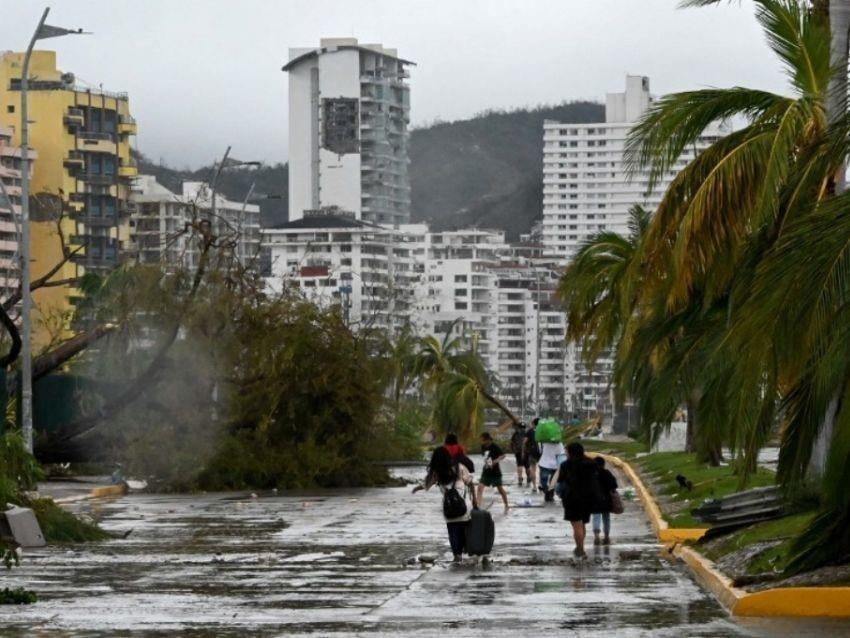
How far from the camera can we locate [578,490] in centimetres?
2628

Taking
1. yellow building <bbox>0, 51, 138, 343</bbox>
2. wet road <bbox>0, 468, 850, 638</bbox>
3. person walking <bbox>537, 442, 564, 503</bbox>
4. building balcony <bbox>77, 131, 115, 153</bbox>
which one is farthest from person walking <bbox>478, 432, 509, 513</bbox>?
building balcony <bbox>77, 131, 115, 153</bbox>

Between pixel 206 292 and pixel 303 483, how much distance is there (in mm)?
5434

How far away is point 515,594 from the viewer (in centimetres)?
2048

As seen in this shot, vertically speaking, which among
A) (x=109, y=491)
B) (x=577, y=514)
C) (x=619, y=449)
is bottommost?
(x=619, y=449)

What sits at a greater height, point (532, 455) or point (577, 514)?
point (577, 514)

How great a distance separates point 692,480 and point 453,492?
53.7ft

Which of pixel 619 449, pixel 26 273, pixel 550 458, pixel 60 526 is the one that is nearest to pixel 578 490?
pixel 60 526

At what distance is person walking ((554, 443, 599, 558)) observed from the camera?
25.9 meters

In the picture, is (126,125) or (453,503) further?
(126,125)

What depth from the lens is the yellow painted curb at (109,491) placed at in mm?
45322

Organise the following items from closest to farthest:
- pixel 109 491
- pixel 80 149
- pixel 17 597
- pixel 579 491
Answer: pixel 17 597
pixel 579 491
pixel 109 491
pixel 80 149

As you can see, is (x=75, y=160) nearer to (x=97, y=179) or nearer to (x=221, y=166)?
(x=97, y=179)

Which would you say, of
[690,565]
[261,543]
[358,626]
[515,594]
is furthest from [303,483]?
[358,626]

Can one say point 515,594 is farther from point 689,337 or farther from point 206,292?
point 206,292
